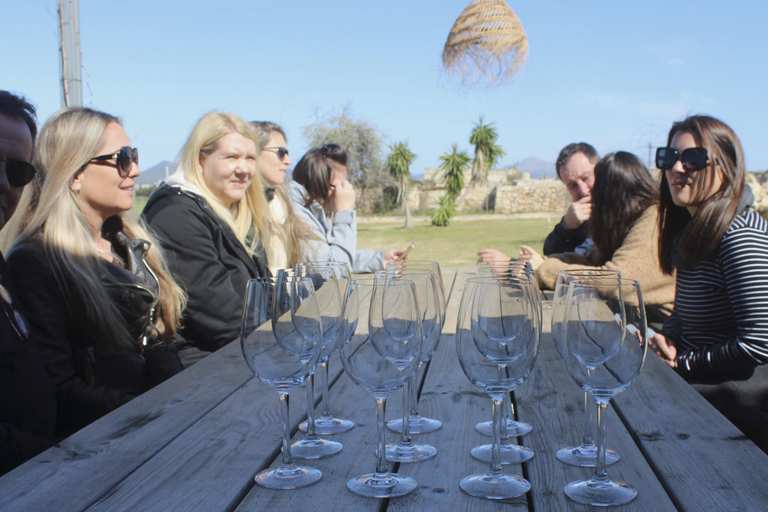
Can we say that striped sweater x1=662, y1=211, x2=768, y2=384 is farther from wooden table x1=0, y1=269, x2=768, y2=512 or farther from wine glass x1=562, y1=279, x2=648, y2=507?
wine glass x1=562, y1=279, x2=648, y2=507

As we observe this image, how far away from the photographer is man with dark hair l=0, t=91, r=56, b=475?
157 centimetres

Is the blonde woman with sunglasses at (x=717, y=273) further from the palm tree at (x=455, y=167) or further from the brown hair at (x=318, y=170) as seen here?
the palm tree at (x=455, y=167)

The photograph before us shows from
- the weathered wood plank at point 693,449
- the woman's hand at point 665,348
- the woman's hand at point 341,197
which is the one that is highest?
the woman's hand at point 341,197

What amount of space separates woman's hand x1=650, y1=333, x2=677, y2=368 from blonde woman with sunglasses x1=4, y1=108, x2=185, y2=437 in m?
1.92

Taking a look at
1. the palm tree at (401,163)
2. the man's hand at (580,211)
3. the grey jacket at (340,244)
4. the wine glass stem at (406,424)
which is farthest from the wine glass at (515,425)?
the palm tree at (401,163)

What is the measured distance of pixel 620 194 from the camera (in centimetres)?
358

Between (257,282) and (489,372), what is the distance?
1.40 feet

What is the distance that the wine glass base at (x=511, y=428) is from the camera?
1.27 m

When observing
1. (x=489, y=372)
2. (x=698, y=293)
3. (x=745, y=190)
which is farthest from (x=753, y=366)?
(x=489, y=372)

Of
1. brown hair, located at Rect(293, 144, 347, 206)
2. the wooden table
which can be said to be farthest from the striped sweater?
brown hair, located at Rect(293, 144, 347, 206)

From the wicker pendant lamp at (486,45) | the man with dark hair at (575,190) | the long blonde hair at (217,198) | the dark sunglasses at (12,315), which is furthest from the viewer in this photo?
the wicker pendant lamp at (486,45)

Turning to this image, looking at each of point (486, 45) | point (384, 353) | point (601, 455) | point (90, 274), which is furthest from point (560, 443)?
point (486, 45)

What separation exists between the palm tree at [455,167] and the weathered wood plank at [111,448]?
95.8 ft

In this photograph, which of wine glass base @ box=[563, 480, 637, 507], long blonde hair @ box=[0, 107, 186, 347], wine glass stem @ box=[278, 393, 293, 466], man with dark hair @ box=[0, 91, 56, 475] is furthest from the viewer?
long blonde hair @ box=[0, 107, 186, 347]
